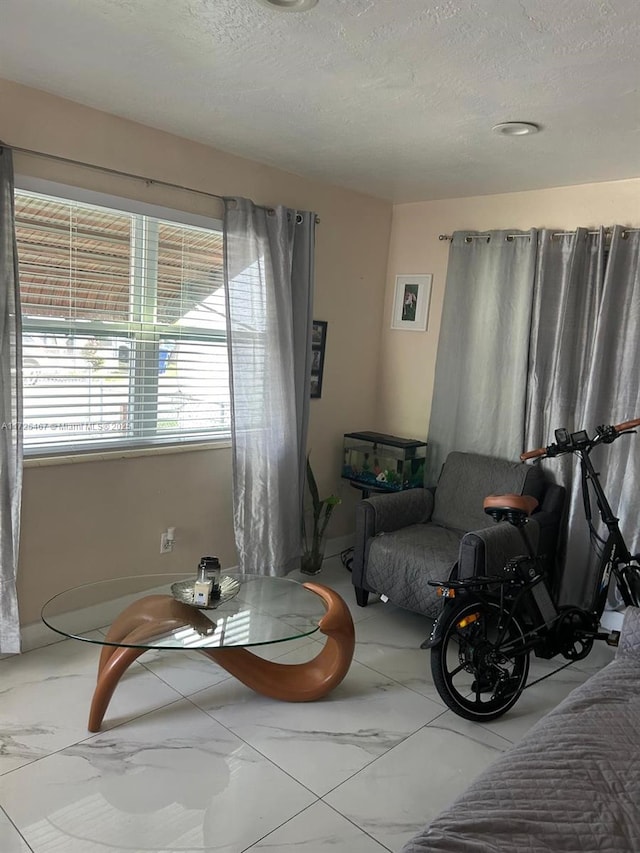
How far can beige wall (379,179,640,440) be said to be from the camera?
3521 mm

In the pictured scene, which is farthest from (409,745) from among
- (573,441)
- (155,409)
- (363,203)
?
(363,203)

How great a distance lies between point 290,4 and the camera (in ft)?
5.97

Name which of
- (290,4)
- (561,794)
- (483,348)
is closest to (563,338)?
(483,348)

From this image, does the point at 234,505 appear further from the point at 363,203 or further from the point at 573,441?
the point at 363,203

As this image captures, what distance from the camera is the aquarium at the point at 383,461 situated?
4152mm

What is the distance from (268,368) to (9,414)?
4.59 feet

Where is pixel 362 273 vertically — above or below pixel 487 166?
below

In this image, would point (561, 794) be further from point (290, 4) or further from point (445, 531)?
point (445, 531)

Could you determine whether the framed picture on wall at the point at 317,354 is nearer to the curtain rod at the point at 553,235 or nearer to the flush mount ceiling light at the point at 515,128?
the curtain rod at the point at 553,235

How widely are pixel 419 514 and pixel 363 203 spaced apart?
80.7 inches

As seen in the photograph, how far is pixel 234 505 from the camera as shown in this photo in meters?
3.63

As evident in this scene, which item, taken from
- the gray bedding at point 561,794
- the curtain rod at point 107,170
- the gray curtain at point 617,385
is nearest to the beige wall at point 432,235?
the gray curtain at point 617,385

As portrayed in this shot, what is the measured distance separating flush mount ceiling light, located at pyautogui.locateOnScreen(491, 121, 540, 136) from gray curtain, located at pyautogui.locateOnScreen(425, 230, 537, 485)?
3.21 feet

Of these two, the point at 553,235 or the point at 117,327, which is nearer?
the point at 117,327
